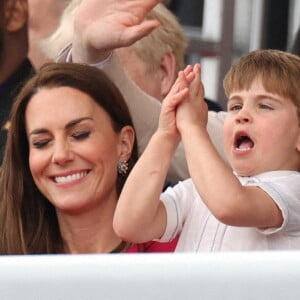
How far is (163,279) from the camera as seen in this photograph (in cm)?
122

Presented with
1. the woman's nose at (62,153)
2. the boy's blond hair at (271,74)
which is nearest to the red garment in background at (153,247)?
the woman's nose at (62,153)

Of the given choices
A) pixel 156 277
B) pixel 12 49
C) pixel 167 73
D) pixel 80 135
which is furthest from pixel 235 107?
pixel 12 49

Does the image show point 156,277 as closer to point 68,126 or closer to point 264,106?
point 264,106

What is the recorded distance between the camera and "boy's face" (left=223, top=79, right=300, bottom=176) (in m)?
1.98

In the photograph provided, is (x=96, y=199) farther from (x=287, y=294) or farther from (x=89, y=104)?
(x=287, y=294)

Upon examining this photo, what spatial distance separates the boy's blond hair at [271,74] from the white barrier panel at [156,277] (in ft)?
2.73

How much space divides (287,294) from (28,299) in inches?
11.7

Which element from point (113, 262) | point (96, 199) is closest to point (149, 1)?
point (96, 199)

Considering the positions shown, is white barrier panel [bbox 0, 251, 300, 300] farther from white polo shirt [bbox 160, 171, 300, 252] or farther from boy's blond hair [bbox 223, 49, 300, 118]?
boy's blond hair [bbox 223, 49, 300, 118]

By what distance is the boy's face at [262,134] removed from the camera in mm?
1978

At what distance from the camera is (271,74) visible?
6.67ft

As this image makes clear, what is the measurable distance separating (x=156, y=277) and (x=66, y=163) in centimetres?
97

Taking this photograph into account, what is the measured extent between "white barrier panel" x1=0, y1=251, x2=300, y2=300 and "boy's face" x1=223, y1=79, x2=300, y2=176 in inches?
29.9

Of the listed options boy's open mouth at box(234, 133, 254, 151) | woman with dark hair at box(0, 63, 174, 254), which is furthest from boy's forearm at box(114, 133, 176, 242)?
woman with dark hair at box(0, 63, 174, 254)
